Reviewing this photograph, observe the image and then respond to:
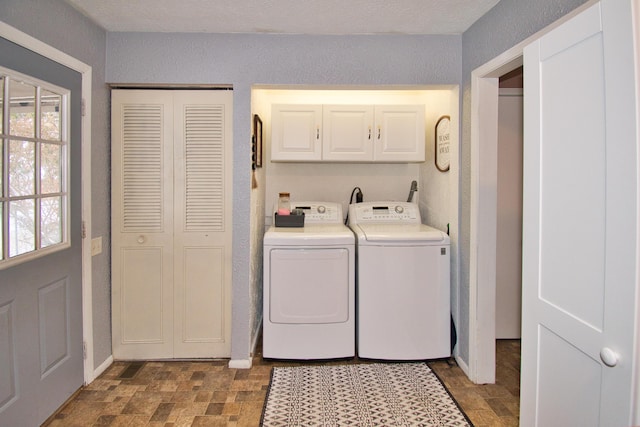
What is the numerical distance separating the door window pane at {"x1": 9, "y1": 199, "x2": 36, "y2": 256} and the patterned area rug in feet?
5.06

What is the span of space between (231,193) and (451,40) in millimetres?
1924

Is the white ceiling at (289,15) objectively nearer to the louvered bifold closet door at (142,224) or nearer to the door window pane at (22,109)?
the louvered bifold closet door at (142,224)

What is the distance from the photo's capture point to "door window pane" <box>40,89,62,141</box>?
207cm

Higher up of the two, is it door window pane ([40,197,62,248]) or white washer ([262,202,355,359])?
door window pane ([40,197,62,248])

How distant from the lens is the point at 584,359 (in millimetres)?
1234

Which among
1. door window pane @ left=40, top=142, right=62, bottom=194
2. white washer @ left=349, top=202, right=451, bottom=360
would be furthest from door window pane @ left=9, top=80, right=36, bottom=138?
white washer @ left=349, top=202, right=451, bottom=360

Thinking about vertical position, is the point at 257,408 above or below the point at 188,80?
below

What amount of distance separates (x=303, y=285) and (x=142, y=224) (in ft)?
4.11

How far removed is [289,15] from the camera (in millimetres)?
2434

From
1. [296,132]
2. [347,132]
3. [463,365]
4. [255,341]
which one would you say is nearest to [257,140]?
[296,132]

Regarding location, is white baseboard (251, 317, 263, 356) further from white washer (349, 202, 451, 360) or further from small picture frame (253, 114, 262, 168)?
small picture frame (253, 114, 262, 168)

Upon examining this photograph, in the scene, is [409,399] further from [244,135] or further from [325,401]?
[244,135]

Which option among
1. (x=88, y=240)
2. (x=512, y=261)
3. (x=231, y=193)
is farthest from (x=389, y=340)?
(x=88, y=240)

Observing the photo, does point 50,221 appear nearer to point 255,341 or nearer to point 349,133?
point 255,341
